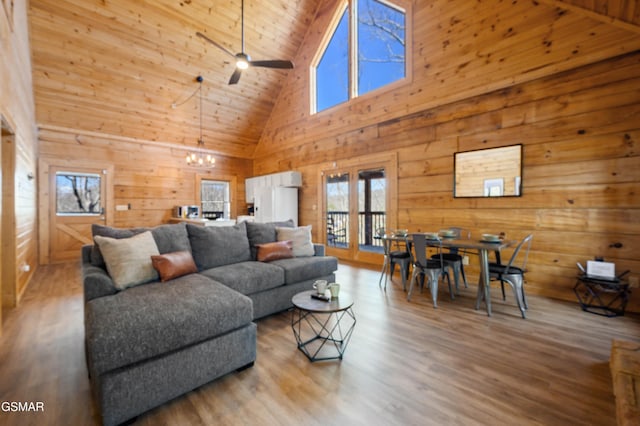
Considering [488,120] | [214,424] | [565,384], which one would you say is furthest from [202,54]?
[565,384]

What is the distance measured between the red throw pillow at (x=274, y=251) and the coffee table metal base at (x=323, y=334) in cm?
72

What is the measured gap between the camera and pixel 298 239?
11.8 feet

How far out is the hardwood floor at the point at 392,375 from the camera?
5.04 feet

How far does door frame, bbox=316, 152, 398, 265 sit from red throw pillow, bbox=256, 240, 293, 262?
7.95ft

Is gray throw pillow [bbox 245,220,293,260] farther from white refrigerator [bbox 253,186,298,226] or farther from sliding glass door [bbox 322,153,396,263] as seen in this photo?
white refrigerator [bbox 253,186,298,226]

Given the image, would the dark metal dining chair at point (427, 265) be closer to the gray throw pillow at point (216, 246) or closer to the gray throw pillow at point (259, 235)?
the gray throw pillow at point (259, 235)

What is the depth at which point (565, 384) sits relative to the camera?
180 centimetres

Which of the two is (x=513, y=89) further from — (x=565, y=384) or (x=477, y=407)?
(x=477, y=407)

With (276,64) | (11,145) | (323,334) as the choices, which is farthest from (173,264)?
(276,64)

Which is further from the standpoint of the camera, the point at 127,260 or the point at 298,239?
the point at 298,239

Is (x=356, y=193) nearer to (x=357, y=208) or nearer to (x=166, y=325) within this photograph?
(x=357, y=208)

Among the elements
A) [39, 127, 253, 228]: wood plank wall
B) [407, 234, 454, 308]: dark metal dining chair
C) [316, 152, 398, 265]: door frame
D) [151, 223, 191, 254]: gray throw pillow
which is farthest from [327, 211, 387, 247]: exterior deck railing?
[39, 127, 253, 228]: wood plank wall

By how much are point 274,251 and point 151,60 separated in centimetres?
470

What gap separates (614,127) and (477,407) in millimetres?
3579
